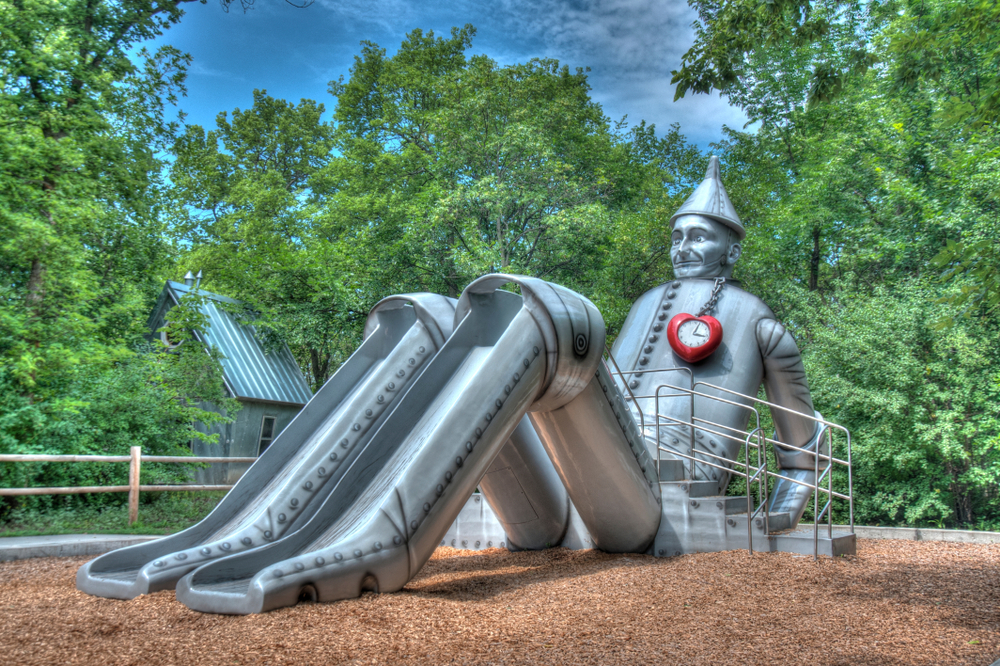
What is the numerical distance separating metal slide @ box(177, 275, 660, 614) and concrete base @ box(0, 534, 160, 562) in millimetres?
3843

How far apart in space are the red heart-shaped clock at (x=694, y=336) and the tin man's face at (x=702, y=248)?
104 centimetres

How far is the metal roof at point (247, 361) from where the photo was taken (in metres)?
18.0

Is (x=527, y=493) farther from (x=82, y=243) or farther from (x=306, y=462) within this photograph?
(x=82, y=243)

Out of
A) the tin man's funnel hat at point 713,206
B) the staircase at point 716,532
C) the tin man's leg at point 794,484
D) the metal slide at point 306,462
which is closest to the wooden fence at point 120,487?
the metal slide at point 306,462

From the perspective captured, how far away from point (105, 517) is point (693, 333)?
818 centimetres

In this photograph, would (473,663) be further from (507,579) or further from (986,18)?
(986,18)

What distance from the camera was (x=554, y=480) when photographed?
22.5 ft

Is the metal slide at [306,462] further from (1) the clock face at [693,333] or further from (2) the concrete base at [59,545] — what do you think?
(1) the clock face at [693,333]

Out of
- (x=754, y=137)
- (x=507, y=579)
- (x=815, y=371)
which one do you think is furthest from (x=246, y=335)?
(x=754, y=137)

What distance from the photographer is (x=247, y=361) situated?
18.8 m

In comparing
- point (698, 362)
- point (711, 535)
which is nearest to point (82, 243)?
point (698, 362)

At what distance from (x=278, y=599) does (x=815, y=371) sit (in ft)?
46.3

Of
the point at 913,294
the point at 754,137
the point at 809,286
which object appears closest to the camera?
the point at 913,294

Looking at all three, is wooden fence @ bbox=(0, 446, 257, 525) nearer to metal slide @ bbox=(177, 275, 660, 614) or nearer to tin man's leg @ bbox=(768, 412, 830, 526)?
metal slide @ bbox=(177, 275, 660, 614)
